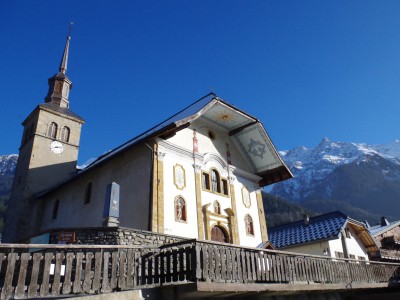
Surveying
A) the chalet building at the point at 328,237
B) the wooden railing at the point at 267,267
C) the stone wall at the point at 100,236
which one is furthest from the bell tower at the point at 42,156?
the wooden railing at the point at 267,267

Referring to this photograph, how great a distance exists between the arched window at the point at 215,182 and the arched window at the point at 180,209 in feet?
9.67

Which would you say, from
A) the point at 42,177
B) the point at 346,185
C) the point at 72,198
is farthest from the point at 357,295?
the point at 346,185

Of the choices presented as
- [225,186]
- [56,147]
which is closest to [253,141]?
[225,186]

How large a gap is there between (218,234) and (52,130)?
18.9m

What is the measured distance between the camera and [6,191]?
11738 centimetres

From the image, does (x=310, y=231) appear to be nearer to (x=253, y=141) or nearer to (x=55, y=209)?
(x=253, y=141)

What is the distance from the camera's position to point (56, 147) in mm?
30703

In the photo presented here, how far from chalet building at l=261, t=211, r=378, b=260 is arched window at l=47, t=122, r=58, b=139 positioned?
20.4 metres

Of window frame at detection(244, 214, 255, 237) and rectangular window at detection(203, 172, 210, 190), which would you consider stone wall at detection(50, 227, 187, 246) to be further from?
window frame at detection(244, 214, 255, 237)

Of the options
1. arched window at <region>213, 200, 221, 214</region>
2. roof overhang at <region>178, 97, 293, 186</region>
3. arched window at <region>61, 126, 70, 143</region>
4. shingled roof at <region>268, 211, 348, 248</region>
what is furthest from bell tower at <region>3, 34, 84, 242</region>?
shingled roof at <region>268, 211, 348, 248</region>

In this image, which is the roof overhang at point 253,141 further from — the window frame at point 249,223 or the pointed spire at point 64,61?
the pointed spire at point 64,61

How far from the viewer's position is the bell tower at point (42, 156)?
27625mm

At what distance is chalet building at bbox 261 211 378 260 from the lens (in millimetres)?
24625

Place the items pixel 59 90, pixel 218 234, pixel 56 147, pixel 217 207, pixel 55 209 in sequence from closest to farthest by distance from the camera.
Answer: pixel 218 234
pixel 217 207
pixel 55 209
pixel 56 147
pixel 59 90
